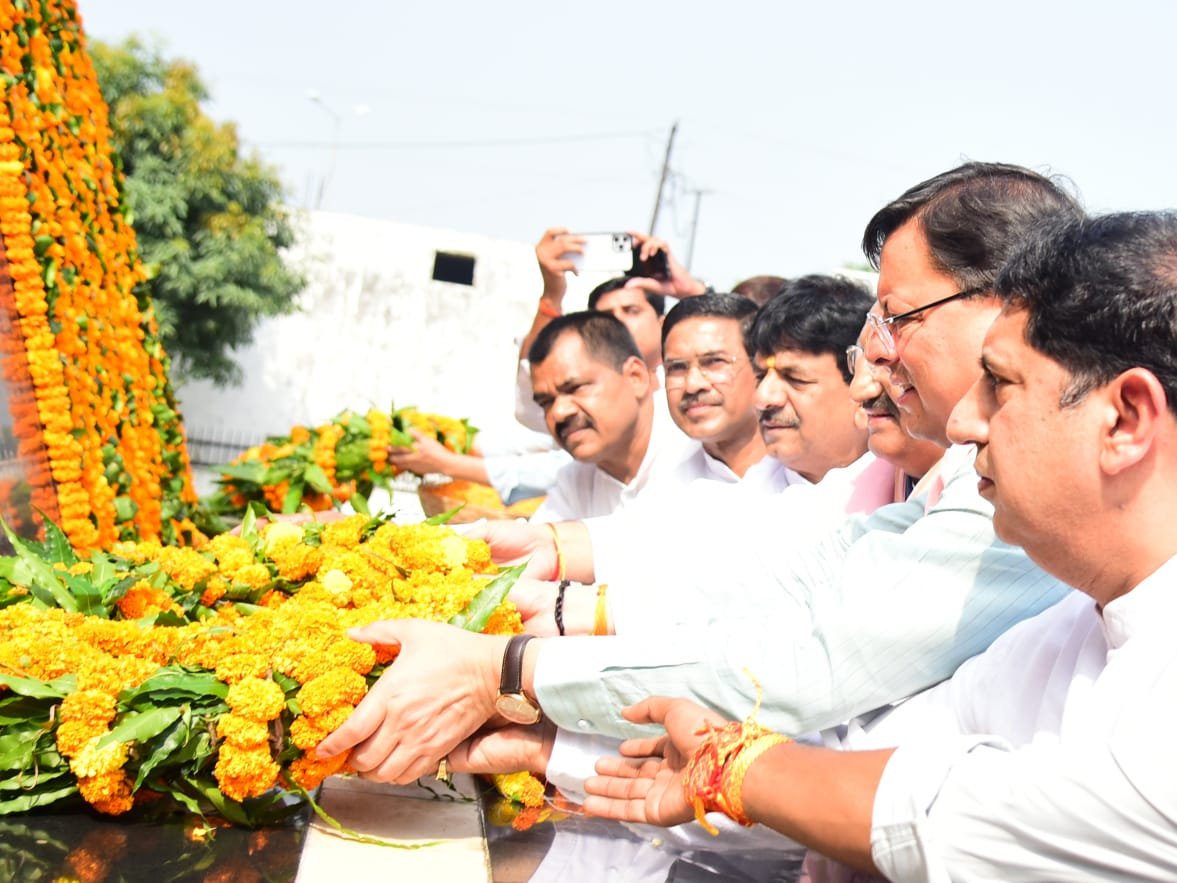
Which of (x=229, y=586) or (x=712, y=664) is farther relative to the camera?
(x=229, y=586)

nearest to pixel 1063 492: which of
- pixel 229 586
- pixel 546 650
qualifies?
pixel 546 650

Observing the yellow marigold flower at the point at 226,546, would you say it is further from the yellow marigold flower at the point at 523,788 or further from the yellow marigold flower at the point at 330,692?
the yellow marigold flower at the point at 523,788

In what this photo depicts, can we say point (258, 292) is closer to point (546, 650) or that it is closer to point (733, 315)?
point (733, 315)

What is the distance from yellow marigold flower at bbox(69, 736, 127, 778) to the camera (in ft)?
7.00

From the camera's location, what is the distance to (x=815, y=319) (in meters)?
3.95

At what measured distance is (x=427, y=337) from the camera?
22359mm

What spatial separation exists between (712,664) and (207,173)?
17.6 meters

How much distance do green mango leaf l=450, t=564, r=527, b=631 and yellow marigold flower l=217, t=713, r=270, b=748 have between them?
1.87 ft

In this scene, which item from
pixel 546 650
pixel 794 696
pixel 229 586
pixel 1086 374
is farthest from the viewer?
pixel 229 586

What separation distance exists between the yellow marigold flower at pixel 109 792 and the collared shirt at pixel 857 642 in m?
0.80

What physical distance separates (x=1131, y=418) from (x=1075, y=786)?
473 mm

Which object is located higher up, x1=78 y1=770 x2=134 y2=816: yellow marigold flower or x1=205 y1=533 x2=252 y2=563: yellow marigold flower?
x1=205 y1=533 x2=252 y2=563: yellow marigold flower

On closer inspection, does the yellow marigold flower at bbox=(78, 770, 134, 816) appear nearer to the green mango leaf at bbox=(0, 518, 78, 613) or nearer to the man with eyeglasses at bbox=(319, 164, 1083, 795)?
the man with eyeglasses at bbox=(319, 164, 1083, 795)

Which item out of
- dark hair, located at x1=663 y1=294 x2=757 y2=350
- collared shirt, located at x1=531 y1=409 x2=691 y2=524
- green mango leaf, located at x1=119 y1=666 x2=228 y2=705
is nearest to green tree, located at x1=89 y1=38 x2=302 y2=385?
collared shirt, located at x1=531 y1=409 x2=691 y2=524
